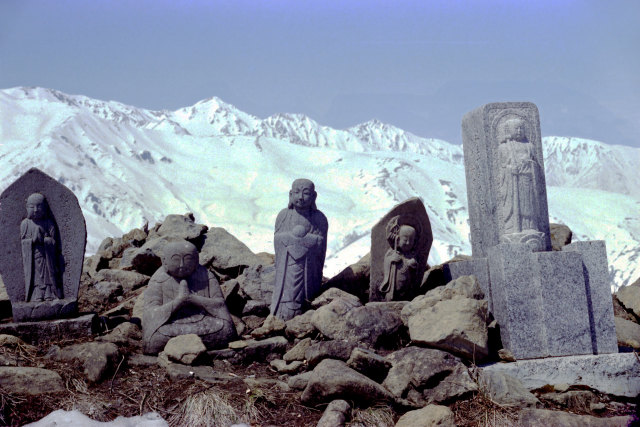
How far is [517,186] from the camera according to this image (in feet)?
26.1

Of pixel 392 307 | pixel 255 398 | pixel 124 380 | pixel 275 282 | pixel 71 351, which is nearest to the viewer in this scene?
pixel 255 398

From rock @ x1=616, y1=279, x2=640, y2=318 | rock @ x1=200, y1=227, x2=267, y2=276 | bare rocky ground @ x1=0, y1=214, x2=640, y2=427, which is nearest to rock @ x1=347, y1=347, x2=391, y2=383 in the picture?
bare rocky ground @ x1=0, y1=214, x2=640, y2=427

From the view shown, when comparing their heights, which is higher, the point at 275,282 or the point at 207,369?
the point at 275,282

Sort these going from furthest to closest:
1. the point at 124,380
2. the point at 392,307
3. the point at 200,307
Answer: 1. the point at 392,307
2. the point at 200,307
3. the point at 124,380

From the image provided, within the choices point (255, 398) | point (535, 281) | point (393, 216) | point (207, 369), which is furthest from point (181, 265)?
point (535, 281)

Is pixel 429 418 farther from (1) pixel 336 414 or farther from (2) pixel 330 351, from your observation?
(2) pixel 330 351

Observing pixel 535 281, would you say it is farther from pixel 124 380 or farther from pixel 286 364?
pixel 124 380

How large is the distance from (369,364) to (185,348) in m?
2.11

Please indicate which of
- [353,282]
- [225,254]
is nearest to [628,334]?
[353,282]

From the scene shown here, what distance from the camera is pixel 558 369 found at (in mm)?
7008

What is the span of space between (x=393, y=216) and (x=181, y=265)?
10.5 ft

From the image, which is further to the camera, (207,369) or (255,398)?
(207,369)

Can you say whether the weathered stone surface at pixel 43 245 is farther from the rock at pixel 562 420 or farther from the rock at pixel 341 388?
the rock at pixel 562 420

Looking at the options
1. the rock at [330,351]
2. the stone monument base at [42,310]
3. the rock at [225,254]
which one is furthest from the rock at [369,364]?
the rock at [225,254]
